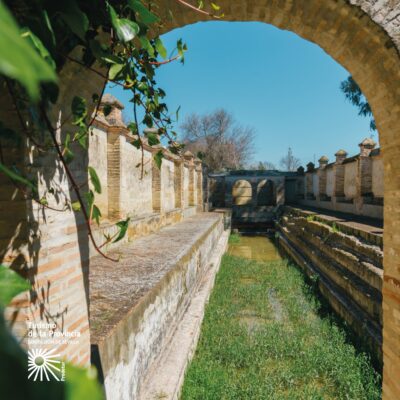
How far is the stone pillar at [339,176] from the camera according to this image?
56.5ft

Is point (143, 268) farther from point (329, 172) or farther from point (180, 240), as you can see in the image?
point (329, 172)

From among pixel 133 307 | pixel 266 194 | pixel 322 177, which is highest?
pixel 322 177

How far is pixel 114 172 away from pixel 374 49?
5661 millimetres

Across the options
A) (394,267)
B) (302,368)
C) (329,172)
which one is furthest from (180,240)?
(329,172)

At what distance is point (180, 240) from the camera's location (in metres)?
7.78

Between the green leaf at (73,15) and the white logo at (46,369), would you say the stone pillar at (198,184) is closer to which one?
the white logo at (46,369)

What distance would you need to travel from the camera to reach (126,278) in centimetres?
422

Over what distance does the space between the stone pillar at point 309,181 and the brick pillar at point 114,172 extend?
1913cm

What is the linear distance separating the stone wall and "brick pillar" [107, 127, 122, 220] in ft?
30.8

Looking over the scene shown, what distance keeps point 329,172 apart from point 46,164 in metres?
19.9

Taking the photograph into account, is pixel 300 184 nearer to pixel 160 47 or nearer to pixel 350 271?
pixel 350 271

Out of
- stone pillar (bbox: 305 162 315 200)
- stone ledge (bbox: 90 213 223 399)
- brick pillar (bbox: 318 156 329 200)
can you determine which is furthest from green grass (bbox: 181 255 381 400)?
stone pillar (bbox: 305 162 315 200)

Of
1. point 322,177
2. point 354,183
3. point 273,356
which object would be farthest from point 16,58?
point 322,177

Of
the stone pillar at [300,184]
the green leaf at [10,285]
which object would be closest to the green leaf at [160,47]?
the green leaf at [10,285]
